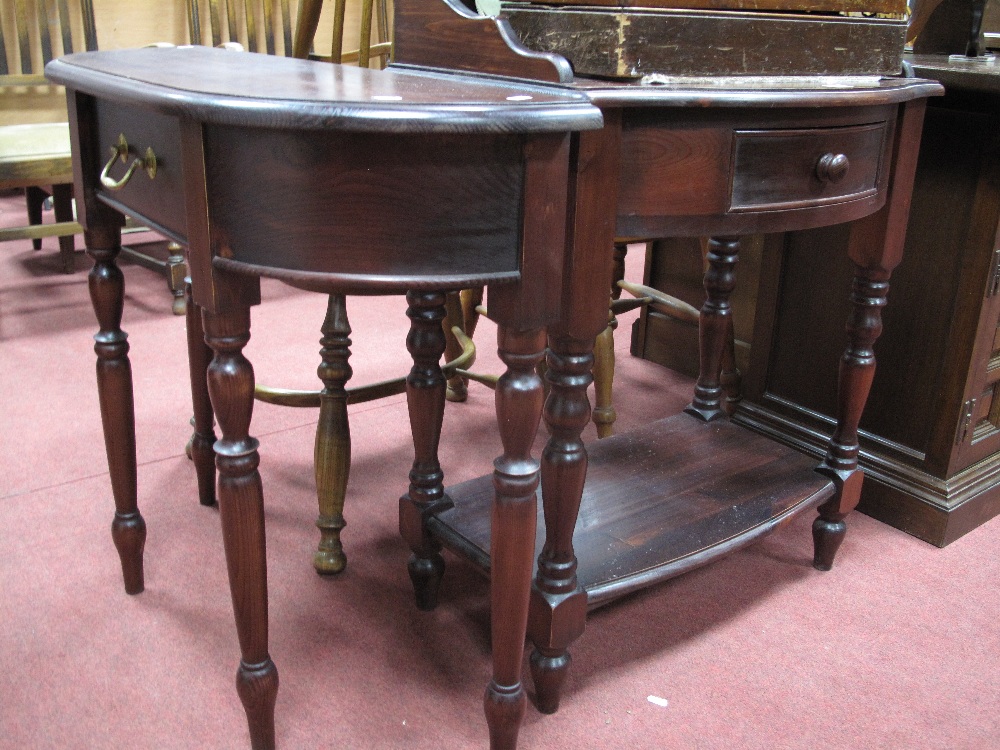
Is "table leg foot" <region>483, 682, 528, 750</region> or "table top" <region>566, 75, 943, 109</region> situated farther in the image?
"table leg foot" <region>483, 682, 528, 750</region>

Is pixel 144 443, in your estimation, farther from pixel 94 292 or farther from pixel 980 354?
pixel 980 354

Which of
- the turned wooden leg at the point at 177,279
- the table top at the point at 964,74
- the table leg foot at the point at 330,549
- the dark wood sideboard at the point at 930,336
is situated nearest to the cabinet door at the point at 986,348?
the dark wood sideboard at the point at 930,336

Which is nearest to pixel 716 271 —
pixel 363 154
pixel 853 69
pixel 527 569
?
pixel 853 69

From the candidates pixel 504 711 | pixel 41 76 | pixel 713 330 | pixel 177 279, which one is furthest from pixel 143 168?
pixel 41 76

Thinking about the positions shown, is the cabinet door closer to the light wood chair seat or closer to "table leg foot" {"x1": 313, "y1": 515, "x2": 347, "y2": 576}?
"table leg foot" {"x1": 313, "y1": 515, "x2": 347, "y2": 576}

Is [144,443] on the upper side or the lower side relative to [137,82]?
lower

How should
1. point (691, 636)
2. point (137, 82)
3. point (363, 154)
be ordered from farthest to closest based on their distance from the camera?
point (691, 636), point (137, 82), point (363, 154)

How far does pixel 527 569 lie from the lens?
1270 millimetres

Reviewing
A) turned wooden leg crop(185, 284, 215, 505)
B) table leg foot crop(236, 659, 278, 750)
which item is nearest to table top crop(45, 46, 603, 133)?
turned wooden leg crop(185, 284, 215, 505)

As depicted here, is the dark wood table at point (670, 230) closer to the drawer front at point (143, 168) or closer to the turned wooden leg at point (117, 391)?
the drawer front at point (143, 168)

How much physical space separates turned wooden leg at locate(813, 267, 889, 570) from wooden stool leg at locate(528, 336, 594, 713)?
0.71m

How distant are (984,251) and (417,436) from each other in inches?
48.0

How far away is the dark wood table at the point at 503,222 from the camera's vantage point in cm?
106

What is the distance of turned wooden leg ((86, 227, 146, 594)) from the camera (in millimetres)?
1621
